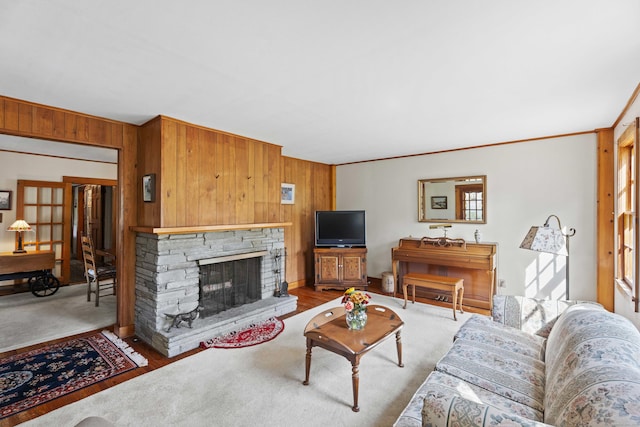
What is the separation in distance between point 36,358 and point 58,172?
3860 mm

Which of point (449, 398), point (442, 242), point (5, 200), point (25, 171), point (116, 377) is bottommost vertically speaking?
point (116, 377)

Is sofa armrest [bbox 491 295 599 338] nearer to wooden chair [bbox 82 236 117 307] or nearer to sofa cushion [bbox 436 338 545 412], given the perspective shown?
sofa cushion [bbox 436 338 545 412]

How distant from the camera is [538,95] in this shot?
2.55m

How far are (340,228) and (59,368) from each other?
398 cm

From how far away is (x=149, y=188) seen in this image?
3230 millimetres

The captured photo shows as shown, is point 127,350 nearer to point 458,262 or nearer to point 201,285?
point 201,285

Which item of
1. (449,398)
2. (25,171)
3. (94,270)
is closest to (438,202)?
(449,398)

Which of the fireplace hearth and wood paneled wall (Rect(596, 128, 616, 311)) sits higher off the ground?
wood paneled wall (Rect(596, 128, 616, 311))

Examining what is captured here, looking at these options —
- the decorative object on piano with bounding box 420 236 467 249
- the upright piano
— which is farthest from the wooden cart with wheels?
the decorative object on piano with bounding box 420 236 467 249

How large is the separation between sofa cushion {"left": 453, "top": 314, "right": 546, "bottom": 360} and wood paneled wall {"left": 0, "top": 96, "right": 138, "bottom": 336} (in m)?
3.41

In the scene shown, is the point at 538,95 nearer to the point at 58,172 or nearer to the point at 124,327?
the point at 124,327

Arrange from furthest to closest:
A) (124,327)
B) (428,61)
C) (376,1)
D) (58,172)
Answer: (58,172) < (124,327) < (428,61) < (376,1)

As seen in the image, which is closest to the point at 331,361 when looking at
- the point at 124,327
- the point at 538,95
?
the point at 124,327

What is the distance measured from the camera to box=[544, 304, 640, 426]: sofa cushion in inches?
38.7
